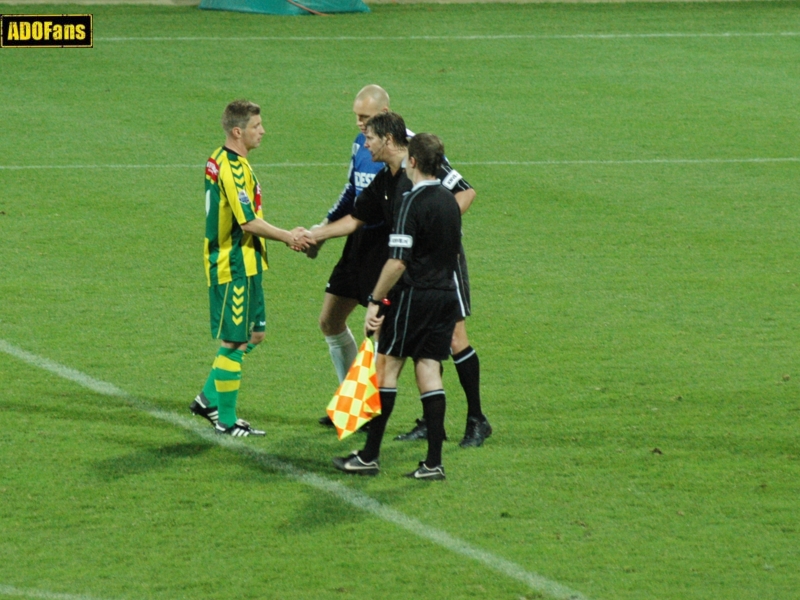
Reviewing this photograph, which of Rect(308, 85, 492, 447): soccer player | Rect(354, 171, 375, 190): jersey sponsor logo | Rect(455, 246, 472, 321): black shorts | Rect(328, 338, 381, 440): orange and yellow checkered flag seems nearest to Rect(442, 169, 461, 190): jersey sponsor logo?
Rect(308, 85, 492, 447): soccer player

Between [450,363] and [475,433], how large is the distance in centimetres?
161

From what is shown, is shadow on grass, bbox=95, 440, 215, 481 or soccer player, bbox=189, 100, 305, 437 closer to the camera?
shadow on grass, bbox=95, 440, 215, 481

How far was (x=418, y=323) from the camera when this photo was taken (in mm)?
6676

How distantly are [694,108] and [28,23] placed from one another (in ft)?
33.0

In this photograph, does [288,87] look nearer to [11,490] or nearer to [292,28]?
[292,28]

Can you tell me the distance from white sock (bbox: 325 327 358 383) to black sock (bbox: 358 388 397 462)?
98cm

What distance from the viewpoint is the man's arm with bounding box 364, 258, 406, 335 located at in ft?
21.3

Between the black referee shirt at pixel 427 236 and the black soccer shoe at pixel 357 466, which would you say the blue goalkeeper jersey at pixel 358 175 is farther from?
the black soccer shoe at pixel 357 466

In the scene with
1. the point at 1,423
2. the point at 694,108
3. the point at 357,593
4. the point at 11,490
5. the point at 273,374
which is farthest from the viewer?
the point at 694,108

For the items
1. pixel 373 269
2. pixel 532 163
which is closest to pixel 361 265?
pixel 373 269

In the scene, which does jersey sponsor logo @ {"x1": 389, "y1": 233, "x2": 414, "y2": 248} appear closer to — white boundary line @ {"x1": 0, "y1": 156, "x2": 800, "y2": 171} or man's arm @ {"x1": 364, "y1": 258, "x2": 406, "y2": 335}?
man's arm @ {"x1": 364, "y1": 258, "x2": 406, "y2": 335}

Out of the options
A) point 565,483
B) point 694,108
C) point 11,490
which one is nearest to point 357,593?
point 565,483

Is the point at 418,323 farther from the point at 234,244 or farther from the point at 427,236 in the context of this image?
the point at 234,244

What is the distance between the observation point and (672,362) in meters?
8.69
